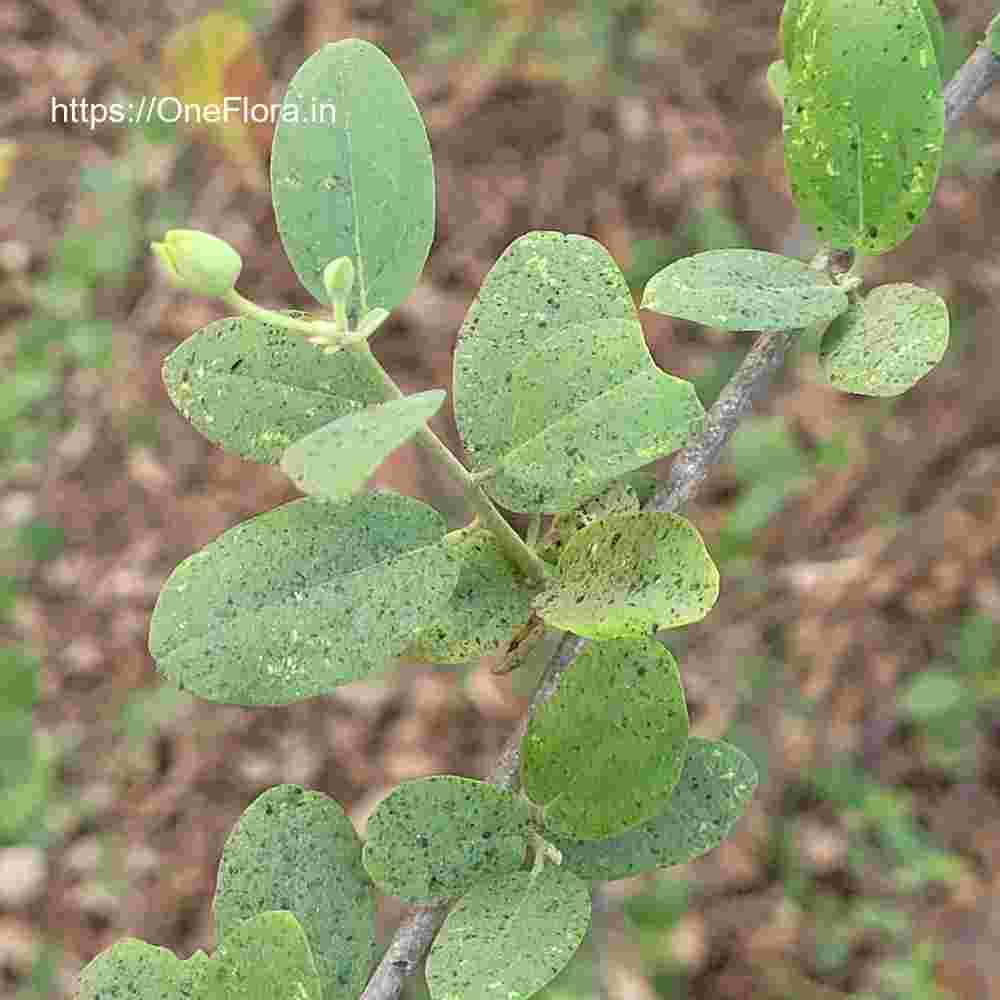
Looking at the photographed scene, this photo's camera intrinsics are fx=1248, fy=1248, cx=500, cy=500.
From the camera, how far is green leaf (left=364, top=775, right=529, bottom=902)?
0.61 metres

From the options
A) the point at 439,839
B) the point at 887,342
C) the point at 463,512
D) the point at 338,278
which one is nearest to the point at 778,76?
the point at 887,342

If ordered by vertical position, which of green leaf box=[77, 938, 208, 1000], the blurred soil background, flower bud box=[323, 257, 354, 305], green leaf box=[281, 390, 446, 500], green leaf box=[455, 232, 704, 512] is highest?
flower bud box=[323, 257, 354, 305]

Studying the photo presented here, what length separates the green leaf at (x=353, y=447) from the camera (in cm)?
46

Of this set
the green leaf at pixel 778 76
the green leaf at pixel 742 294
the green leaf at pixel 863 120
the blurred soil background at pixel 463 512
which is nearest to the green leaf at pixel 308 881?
the green leaf at pixel 742 294

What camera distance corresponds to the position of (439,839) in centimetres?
62

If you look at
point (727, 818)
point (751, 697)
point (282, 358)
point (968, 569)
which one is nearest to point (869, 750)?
point (751, 697)

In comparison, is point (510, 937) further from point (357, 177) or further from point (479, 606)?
point (357, 177)

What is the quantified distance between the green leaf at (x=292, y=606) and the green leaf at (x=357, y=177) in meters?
0.12

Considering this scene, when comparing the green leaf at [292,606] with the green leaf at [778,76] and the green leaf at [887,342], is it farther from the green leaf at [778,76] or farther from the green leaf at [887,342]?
the green leaf at [778,76]

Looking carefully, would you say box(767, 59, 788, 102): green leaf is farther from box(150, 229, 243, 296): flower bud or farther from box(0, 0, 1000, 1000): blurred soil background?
box(0, 0, 1000, 1000): blurred soil background

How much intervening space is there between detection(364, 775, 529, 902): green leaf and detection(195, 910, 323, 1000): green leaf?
2.7 inches

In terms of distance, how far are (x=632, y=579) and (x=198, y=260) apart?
9.3 inches

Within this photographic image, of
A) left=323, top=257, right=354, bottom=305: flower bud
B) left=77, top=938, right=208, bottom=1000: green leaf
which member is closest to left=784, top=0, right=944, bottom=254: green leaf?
left=323, top=257, right=354, bottom=305: flower bud

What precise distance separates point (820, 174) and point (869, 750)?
1.94 metres
